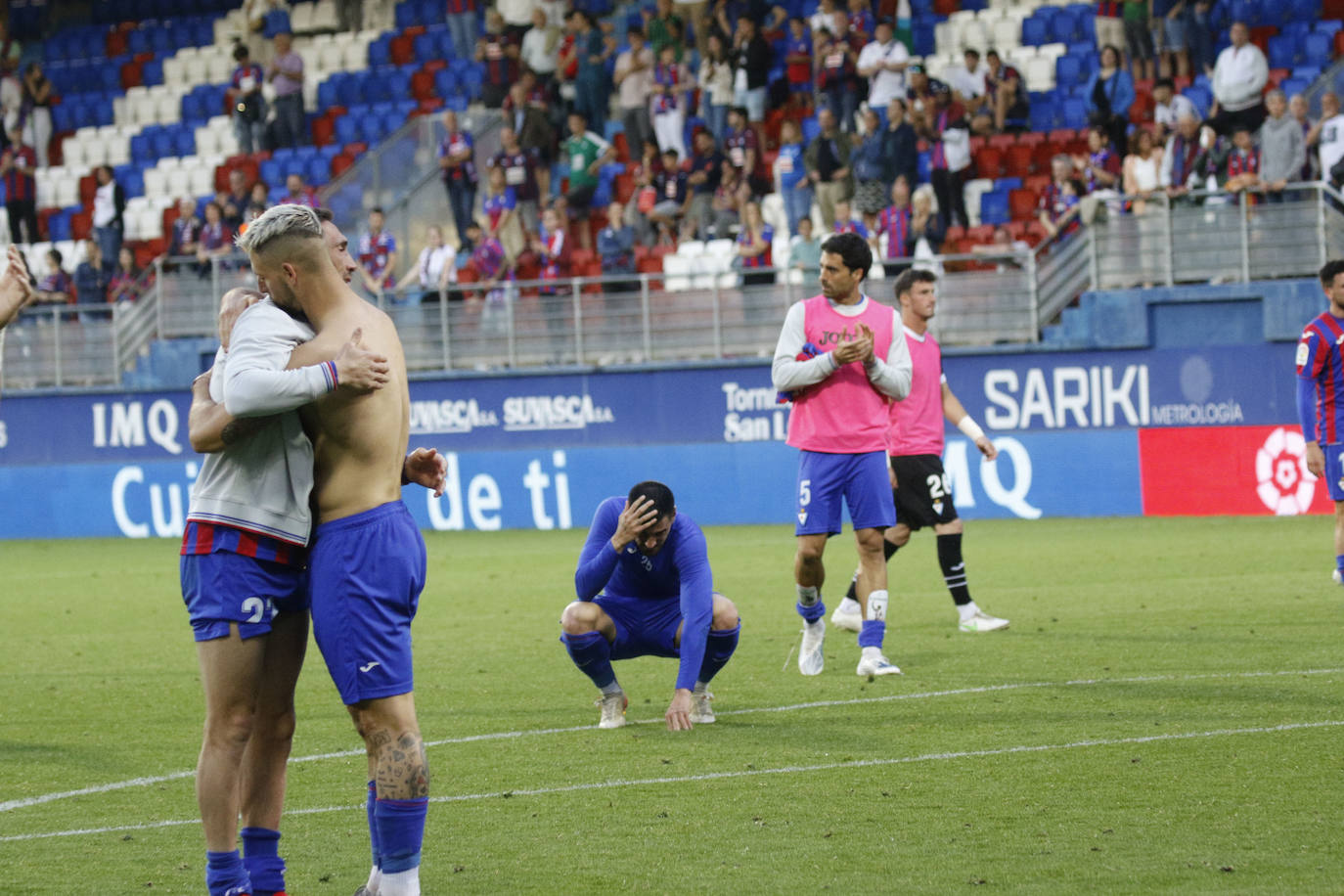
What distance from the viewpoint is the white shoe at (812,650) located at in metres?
9.98

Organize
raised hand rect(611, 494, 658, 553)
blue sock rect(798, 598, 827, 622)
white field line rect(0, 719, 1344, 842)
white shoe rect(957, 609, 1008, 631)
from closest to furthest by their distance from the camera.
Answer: white field line rect(0, 719, 1344, 842) < raised hand rect(611, 494, 658, 553) < blue sock rect(798, 598, 827, 622) < white shoe rect(957, 609, 1008, 631)

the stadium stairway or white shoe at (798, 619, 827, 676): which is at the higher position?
the stadium stairway

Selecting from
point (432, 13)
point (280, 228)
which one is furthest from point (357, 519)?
point (432, 13)

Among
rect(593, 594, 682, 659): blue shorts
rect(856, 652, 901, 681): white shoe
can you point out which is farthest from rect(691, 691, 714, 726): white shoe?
rect(856, 652, 901, 681): white shoe

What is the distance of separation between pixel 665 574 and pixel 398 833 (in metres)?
3.31

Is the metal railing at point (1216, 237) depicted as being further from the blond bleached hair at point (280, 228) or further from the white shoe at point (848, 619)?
the blond bleached hair at point (280, 228)

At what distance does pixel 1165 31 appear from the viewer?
23.4 meters

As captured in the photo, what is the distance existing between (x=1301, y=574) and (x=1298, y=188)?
7092mm

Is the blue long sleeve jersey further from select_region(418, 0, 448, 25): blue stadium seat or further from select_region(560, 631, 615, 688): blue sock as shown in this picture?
select_region(418, 0, 448, 25): blue stadium seat

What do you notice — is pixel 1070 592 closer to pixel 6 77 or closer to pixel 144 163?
pixel 144 163

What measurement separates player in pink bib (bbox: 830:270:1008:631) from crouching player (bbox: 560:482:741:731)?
3.56m

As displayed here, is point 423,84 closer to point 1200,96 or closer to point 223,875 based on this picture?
point 1200,96

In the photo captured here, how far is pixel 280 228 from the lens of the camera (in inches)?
202

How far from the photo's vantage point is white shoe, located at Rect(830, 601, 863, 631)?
1204 centimetres
